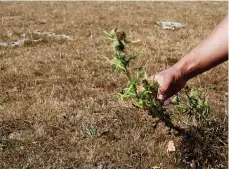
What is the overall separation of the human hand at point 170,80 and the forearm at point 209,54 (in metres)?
0.03

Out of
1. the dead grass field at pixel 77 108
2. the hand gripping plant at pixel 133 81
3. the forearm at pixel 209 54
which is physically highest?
the forearm at pixel 209 54

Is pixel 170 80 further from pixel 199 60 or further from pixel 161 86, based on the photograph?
pixel 199 60

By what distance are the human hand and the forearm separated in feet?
0.10

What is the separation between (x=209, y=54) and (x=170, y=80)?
1.34 feet

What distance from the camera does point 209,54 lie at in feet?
6.40

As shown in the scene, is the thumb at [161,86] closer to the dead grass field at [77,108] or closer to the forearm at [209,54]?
the forearm at [209,54]

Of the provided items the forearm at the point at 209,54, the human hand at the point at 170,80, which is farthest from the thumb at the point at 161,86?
the forearm at the point at 209,54

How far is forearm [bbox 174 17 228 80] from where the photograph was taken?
6.02 ft

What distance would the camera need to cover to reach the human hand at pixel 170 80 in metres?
2.30

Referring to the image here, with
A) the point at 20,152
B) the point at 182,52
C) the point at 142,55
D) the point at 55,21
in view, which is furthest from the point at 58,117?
the point at 55,21

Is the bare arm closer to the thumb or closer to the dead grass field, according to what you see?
the thumb

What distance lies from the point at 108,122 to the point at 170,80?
250cm

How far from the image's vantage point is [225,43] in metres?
1.83

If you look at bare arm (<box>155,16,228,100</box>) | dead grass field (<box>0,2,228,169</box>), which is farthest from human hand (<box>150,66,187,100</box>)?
dead grass field (<box>0,2,228,169</box>)
